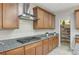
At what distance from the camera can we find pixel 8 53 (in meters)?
1.53

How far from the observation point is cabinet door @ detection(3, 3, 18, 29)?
172 centimetres

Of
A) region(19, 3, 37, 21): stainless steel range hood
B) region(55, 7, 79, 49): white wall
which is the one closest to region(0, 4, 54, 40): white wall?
region(19, 3, 37, 21): stainless steel range hood

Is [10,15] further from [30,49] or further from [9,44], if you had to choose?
[30,49]

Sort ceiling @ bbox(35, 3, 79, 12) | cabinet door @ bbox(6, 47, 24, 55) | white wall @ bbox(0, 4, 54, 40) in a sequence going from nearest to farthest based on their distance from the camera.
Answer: cabinet door @ bbox(6, 47, 24, 55), ceiling @ bbox(35, 3, 79, 12), white wall @ bbox(0, 4, 54, 40)

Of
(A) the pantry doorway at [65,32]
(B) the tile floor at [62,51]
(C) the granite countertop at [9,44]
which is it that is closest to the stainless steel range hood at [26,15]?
(C) the granite countertop at [9,44]

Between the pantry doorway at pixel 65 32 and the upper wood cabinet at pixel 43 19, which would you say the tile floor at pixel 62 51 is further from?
the upper wood cabinet at pixel 43 19

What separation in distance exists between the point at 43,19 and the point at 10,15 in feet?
1.69

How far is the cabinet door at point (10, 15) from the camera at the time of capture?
67.7 inches

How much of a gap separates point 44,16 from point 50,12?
11cm

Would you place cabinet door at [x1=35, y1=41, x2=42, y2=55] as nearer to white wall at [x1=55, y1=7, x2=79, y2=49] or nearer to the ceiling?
white wall at [x1=55, y1=7, x2=79, y2=49]

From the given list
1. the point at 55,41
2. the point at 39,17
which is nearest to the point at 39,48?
the point at 55,41

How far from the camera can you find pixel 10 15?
5.91ft

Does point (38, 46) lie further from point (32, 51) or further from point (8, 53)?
point (8, 53)
